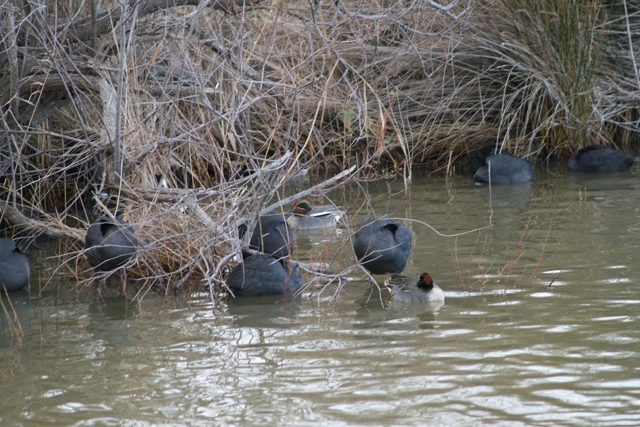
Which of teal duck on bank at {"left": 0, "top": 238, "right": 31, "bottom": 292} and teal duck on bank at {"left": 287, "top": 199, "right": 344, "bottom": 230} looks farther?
teal duck on bank at {"left": 287, "top": 199, "right": 344, "bottom": 230}

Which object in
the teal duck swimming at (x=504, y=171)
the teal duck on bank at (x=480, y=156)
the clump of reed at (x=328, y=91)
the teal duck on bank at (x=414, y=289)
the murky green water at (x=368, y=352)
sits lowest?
the murky green water at (x=368, y=352)

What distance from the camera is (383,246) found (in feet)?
21.3

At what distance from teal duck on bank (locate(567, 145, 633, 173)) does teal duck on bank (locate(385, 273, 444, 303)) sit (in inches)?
221

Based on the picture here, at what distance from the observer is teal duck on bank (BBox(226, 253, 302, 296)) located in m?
6.36

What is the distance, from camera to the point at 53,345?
5.36 metres

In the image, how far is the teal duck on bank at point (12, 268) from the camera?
6.69m

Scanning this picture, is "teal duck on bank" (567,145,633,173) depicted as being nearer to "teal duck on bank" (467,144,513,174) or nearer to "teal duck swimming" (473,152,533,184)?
"teal duck swimming" (473,152,533,184)

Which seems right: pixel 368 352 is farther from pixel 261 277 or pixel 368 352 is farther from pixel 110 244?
pixel 110 244

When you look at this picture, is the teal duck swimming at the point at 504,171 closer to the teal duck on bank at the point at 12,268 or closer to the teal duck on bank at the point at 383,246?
the teal duck on bank at the point at 383,246

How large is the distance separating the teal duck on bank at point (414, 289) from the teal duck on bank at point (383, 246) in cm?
23

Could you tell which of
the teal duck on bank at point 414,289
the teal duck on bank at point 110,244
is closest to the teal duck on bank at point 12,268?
the teal duck on bank at point 110,244

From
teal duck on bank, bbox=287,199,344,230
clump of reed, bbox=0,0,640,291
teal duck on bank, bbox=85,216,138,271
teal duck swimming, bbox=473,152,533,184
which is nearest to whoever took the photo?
teal duck on bank, bbox=85,216,138,271

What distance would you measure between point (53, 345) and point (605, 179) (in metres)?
7.76

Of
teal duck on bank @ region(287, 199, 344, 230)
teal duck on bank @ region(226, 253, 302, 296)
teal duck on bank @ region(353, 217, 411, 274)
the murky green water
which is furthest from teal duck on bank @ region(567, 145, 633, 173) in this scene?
teal duck on bank @ region(226, 253, 302, 296)
